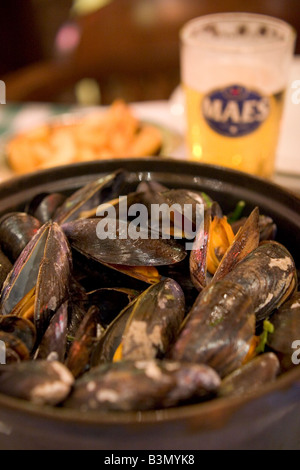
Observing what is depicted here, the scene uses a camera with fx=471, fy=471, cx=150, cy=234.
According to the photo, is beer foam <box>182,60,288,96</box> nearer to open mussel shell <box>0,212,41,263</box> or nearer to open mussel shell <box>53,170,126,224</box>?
open mussel shell <box>53,170,126,224</box>

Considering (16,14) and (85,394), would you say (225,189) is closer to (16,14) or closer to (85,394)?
(85,394)

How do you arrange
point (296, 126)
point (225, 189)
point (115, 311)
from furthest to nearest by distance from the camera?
point (296, 126)
point (225, 189)
point (115, 311)

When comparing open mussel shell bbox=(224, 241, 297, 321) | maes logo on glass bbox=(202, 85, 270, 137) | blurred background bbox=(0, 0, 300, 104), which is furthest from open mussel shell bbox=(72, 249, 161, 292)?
blurred background bbox=(0, 0, 300, 104)

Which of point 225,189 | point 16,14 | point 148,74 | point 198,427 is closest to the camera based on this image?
point 198,427

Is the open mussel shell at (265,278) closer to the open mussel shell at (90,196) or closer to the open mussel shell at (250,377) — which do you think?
the open mussel shell at (250,377)

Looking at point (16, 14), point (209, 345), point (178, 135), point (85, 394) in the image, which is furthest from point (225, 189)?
point (16, 14)

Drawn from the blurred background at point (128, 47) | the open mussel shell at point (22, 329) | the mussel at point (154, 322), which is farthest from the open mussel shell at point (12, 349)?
the blurred background at point (128, 47)
